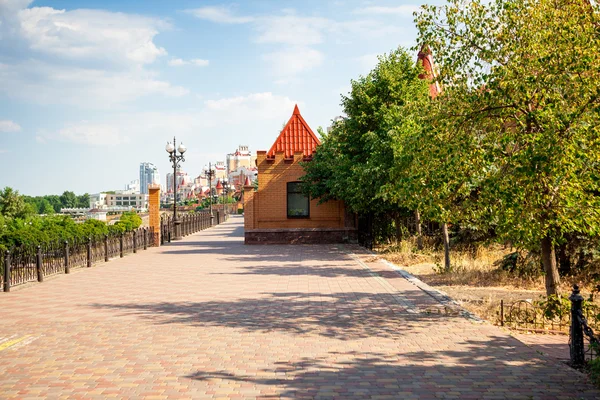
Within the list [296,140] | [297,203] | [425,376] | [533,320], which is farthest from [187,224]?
[425,376]

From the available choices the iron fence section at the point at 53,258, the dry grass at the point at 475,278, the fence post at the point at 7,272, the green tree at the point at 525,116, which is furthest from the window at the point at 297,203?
→ the green tree at the point at 525,116

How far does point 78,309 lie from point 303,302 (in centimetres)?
454

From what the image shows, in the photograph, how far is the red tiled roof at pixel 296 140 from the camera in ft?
93.0

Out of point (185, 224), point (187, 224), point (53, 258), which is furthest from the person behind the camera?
point (187, 224)

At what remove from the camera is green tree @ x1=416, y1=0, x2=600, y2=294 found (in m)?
7.89

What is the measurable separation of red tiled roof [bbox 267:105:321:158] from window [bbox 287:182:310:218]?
6.27ft

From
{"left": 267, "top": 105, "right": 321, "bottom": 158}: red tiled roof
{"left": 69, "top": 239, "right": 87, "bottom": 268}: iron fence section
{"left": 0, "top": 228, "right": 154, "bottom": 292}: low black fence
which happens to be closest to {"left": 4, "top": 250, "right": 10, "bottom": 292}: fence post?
{"left": 0, "top": 228, "right": 154, "bottom": 292}: low black fence

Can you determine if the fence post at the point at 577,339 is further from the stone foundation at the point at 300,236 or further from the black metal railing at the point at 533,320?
the stone foundation at the point at 300,236

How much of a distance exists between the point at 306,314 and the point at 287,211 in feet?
58.6

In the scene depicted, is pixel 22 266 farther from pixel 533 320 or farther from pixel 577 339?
pixel 577 339

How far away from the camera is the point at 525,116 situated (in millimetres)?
8625

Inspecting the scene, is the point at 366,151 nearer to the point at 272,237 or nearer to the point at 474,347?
the point at 272,237

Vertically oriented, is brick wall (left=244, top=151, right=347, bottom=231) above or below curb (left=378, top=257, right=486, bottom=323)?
above

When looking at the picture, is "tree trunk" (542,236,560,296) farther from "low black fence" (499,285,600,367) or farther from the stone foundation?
the stone foundation
